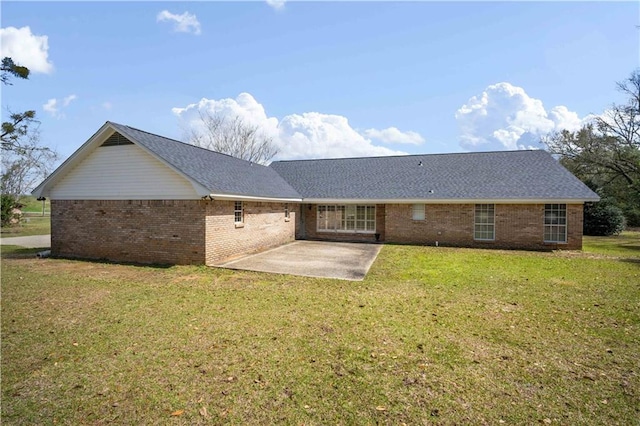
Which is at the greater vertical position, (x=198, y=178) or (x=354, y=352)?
(x=198, y=178)

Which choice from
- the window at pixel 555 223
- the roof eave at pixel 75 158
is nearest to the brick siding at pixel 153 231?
the roof eave at pixel 75 158

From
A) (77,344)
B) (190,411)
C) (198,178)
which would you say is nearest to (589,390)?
(190,411)

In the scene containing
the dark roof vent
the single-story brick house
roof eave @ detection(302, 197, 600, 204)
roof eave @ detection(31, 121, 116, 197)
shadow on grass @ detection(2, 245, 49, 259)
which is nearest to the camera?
the single-story brick house

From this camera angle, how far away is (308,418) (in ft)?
11.4

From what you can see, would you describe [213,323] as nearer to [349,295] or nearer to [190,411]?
[190,411]

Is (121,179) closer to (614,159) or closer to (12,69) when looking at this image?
(12,69)

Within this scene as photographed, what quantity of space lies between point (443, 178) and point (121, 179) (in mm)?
16368

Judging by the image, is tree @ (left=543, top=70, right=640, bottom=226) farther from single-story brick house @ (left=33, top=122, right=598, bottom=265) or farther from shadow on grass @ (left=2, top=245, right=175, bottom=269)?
shadow on grass @ (left=2, top=245, right=175, bottom=269)

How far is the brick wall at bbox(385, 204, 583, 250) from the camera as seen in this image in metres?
16.0

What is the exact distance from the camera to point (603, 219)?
24.5 metres

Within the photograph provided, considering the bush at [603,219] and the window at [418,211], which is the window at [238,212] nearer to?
the window at [418,211]

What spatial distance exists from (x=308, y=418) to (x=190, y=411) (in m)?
1.30

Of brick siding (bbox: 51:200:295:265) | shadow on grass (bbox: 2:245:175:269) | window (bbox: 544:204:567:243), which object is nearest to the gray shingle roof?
brick siding (bbox: 51:200:295:265)

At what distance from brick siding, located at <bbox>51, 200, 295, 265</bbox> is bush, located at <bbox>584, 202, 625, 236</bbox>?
994 inches
